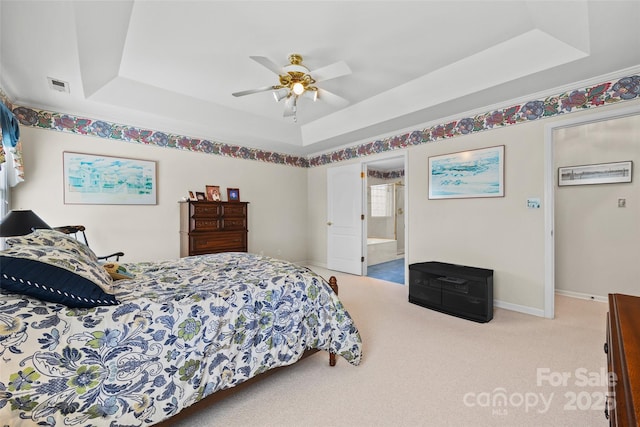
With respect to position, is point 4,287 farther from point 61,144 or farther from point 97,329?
point 61,144

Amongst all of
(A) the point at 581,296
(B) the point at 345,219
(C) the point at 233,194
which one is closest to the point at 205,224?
(C) the point at 233,194

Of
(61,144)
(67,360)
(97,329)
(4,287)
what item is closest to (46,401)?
(67,360)

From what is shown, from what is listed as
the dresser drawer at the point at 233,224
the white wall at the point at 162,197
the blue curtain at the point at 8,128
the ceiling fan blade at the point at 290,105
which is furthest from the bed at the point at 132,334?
the dresser drawer at the point at 233,224

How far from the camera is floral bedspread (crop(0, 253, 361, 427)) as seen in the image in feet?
3.41

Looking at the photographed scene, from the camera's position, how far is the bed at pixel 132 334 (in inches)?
41.2

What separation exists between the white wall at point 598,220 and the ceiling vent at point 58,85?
235 inches

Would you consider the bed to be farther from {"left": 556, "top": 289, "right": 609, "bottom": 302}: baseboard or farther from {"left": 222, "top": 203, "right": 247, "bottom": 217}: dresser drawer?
{"left": 556, "top": 289, "right": 609, "bottom": 302}: baseboard

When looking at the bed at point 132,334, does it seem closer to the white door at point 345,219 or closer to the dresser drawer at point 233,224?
the dresser drawer at point 233,224

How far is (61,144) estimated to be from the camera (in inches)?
131

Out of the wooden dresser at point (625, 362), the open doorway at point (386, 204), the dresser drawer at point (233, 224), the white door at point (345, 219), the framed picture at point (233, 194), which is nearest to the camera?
the wooden dresser at point (625, 362)

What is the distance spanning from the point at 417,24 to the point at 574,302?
147 inches

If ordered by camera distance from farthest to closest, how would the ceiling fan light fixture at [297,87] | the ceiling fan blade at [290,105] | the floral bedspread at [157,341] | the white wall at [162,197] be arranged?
1. the white wall at [162,197]
2. the ceiling fan blade at [290,105]
3. the ceiling fan light fixture at [297,87]
4. the floral bedspread at [157,341]

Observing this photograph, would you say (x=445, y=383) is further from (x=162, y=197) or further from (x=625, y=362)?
(x=162, y=197)

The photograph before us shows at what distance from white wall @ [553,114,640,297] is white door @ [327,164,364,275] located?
2.83 meters
